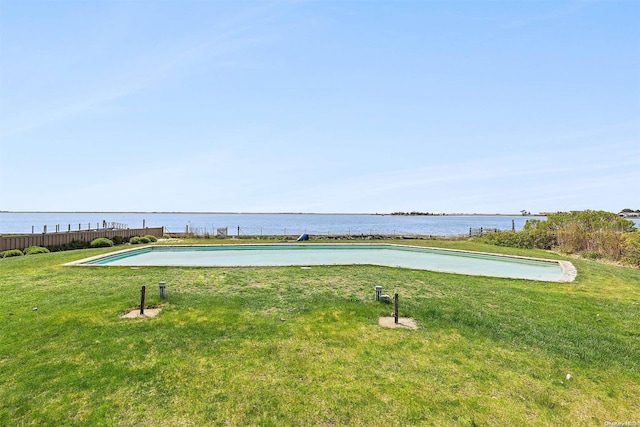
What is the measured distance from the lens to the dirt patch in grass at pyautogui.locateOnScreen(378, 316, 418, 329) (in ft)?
17.2

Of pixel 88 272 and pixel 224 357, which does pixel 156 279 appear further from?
pixel 224 357

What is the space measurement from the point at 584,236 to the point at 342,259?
37.3 feet

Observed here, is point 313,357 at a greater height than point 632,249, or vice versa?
point 632,249

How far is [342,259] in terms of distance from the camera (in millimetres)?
14453

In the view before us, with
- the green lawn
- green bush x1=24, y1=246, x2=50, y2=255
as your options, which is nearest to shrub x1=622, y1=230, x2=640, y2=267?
the green lawn

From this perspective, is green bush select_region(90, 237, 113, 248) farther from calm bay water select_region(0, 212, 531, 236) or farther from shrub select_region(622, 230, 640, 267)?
A: shrub select_region(622, 230, 640, 267)

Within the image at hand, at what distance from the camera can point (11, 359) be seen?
153 inches

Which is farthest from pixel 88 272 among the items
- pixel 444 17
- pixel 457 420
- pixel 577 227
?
pixel 577 227

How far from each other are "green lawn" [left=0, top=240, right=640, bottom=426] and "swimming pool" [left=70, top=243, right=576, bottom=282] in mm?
3799

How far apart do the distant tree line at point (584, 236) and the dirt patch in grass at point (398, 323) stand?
1141cm

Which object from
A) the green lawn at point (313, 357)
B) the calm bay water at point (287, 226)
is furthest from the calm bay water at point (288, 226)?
the green lawn at point (313, 357)

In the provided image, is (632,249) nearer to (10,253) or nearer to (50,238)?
(10,253)

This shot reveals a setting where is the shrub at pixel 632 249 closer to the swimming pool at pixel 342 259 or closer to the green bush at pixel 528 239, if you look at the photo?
the swimming pool at pixel 342 259

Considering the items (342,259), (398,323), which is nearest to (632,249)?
(342,259)
